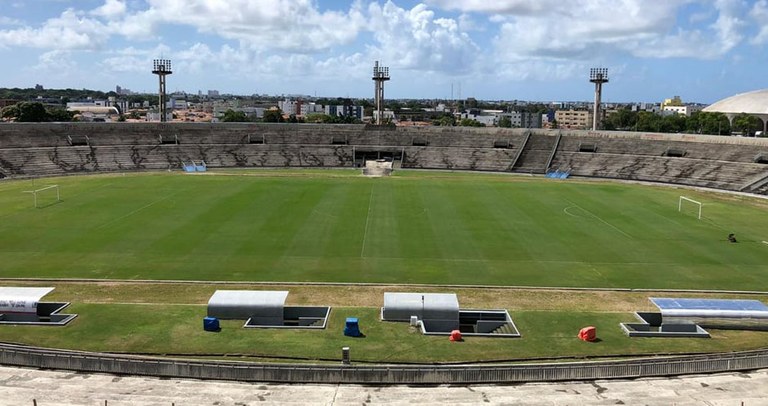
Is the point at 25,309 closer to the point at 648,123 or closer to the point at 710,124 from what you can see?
the point at 710,124

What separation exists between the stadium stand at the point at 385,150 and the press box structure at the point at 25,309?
49.9 meters

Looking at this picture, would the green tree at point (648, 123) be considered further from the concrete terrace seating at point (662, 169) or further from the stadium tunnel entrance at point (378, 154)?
the stadium tunnel entrance at point (378, 154)

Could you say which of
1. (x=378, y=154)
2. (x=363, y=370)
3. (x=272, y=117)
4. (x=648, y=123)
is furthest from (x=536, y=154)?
(x=272, y=117)

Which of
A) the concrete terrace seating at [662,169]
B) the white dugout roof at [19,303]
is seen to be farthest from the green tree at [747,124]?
the white dugout roof at [19,303]

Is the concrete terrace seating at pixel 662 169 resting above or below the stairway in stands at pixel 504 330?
above

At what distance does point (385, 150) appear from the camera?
8500 cm

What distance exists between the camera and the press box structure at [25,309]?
23.7 meters

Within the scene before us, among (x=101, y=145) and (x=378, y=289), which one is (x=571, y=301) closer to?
(x=378, y=289)

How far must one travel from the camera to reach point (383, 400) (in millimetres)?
16500

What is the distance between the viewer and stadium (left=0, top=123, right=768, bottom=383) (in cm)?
2241

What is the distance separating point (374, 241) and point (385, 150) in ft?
158

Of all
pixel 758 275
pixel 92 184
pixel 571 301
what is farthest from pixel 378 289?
pixel 92 184

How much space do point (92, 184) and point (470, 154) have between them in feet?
155

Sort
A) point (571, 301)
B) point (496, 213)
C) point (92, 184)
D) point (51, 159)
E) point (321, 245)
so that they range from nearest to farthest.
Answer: point (571, 301)
point (321, 245)
point (496, 213)
point (92, 184)
point (51, 159)
